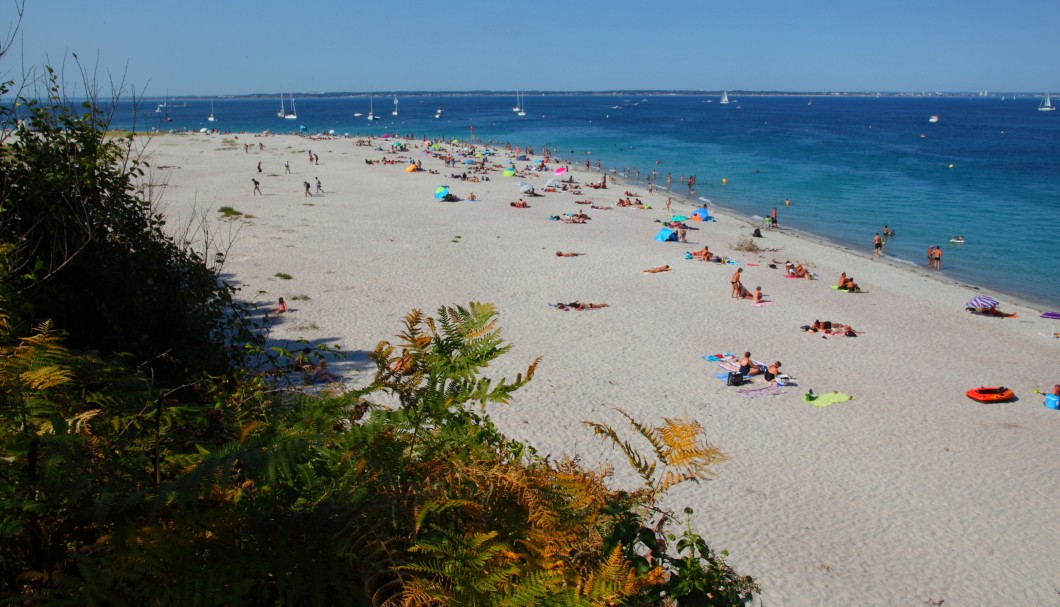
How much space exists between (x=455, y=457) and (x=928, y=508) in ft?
36.0

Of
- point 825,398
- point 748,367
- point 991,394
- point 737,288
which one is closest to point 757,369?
point 748,367

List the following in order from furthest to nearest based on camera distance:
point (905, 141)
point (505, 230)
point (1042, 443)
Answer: point (905, 141) < point (505, 230) < point (1042, 443)

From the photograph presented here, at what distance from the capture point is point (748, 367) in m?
15.2

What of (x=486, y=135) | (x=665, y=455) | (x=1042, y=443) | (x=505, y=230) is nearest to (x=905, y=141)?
(x=486, y=135)

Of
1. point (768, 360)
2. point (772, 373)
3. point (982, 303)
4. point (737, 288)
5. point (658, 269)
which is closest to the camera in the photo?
point (772, 373)

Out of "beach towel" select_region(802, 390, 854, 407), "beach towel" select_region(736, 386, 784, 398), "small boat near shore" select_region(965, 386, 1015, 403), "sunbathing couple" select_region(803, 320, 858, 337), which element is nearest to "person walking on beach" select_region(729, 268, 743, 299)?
"sunbathing couple" select_region(803, 320, 858, 337)

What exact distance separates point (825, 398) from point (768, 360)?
2.34m

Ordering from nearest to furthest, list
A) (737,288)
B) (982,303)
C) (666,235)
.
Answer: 1. (982,303)
2. (737,288)
3. (666,235)

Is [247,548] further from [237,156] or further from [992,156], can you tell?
[992,156]

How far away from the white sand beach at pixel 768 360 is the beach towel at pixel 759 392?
196 millimetres

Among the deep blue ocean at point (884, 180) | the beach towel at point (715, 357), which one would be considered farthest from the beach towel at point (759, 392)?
the deep blue ocean at point (884, 180)

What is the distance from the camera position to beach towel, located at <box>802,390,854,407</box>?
14227 millimetres

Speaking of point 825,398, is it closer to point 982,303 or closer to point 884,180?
point 982,303

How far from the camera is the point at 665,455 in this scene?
8.98ft
